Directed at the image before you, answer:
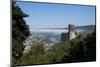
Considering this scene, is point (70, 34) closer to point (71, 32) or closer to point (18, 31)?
point (71, 32)

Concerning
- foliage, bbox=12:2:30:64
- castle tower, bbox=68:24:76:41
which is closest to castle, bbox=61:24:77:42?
castle tower, bbox=68:24:76:41

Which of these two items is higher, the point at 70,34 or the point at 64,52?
the point at 70,34

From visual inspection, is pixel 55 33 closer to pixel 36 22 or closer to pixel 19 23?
pixel 36 22

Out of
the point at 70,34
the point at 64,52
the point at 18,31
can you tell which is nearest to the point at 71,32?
the point at 70,34

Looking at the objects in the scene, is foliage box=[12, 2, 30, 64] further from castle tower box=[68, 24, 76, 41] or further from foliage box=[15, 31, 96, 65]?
castle tower box=[68, 24, 76, 41]

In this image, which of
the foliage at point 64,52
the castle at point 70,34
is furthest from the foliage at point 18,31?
the castle at point 70,34

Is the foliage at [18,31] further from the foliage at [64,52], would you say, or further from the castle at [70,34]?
the castle at [70,34]

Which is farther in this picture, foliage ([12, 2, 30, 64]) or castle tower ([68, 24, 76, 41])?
castle tower ([68, 24, 76, 41])
